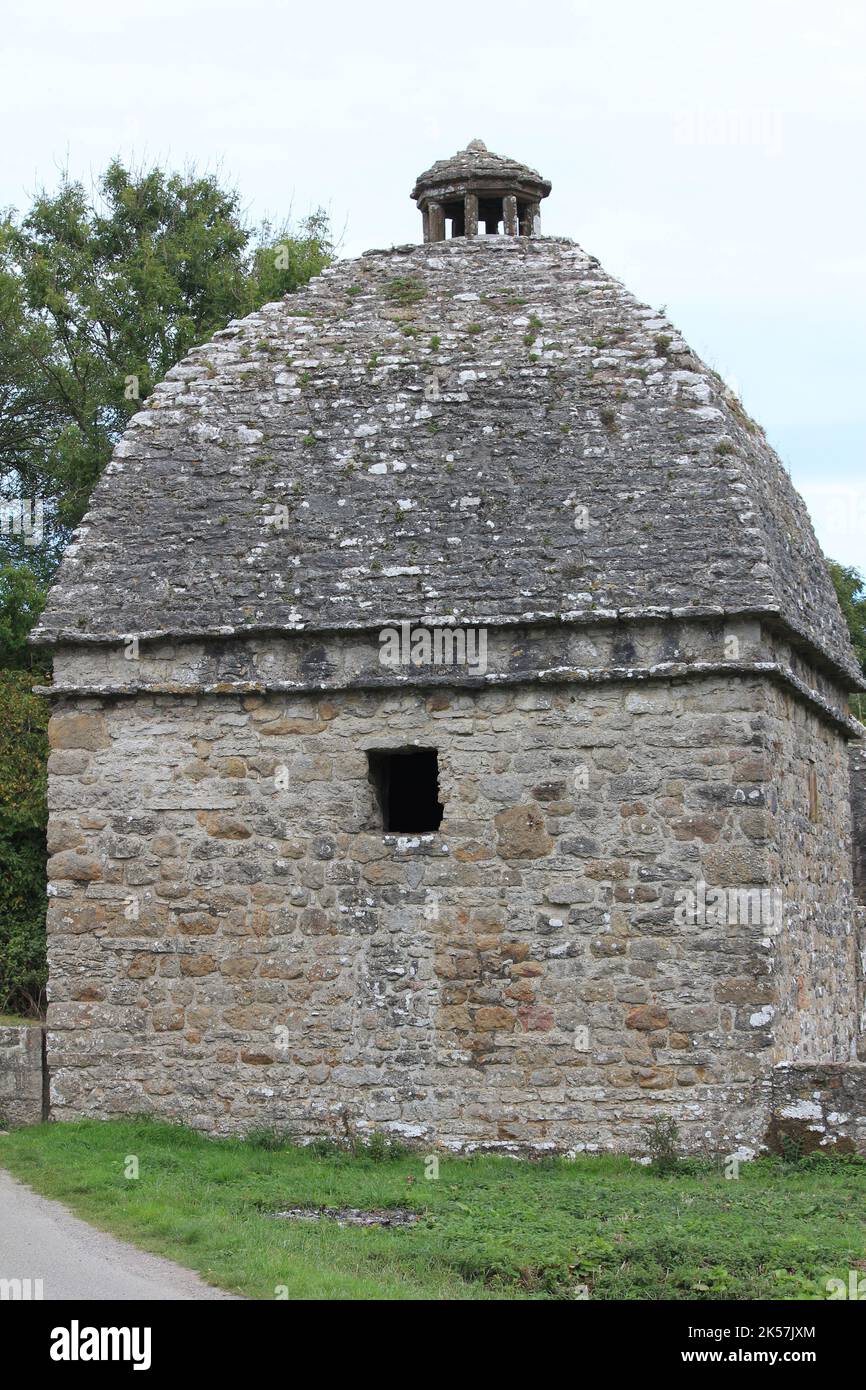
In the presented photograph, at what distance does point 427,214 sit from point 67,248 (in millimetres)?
11640

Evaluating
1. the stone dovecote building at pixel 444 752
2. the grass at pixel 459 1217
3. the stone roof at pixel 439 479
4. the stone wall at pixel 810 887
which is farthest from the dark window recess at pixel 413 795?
the grass at pixel 459 1217

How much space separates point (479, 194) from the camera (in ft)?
52.6

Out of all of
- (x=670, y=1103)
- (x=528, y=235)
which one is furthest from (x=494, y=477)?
(x=670, y=1103)

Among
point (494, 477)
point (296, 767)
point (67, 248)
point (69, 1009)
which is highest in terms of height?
point (67, 248)

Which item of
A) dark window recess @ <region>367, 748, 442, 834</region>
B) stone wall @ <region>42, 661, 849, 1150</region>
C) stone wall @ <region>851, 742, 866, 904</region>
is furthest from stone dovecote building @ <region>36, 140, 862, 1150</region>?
stone wall @ <region>851, 742, 866, 904</region>

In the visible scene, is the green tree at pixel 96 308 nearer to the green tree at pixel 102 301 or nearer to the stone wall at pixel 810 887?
the green tree at pixel 102 301

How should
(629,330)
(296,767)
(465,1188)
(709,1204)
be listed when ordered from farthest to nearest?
(629,330) < (296,767) < (465,1188) < (709,1204)

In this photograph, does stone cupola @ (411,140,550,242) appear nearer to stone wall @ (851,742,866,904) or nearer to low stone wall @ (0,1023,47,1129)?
stone wall @ (851,742,866,904)

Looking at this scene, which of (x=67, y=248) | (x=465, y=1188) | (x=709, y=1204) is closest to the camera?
(x=709, y=1204)

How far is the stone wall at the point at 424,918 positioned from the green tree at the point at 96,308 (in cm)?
1044

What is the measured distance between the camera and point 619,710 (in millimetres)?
12578

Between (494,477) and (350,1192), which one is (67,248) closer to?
(494,477)

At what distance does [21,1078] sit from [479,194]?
29.8 ft

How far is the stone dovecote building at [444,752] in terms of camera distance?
12.4 metres
